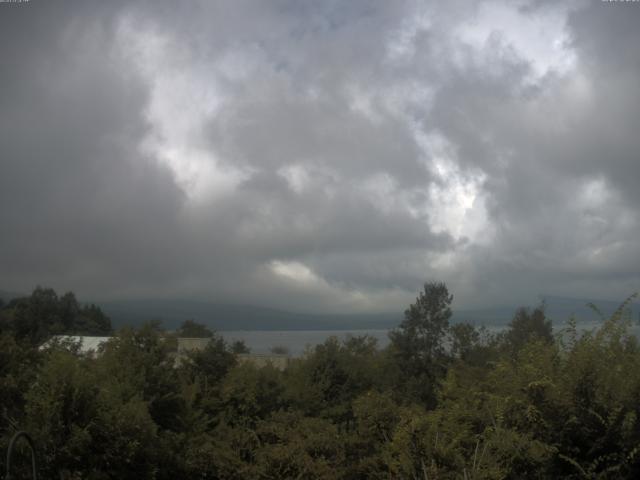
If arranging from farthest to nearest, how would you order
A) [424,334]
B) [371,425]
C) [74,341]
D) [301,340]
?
1. [301,340]
2. [424,334]
3. [74,341]
4. [371,425]

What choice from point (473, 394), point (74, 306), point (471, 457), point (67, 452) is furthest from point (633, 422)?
point (74, 306)

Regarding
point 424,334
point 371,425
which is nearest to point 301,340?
point 424,334

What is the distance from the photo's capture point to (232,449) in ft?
47.4

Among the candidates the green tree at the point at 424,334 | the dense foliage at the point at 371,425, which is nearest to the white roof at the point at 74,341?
the dense foliage at the point at 371,425

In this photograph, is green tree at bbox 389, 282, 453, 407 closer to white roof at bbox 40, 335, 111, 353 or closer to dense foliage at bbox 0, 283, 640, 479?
dense foliage at bbox 0, 283, 640, 479

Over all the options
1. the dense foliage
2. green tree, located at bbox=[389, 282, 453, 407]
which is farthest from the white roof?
green tree, located at bbox=[389, 282, 453, 407]

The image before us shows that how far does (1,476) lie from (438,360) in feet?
67.1

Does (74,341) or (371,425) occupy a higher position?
(74,341)

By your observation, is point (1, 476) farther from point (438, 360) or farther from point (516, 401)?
point (438, 360)

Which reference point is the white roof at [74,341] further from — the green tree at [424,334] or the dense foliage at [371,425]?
the green tree at [424,334]

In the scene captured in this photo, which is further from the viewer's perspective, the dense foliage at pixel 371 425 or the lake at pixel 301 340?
the lake at pixel 301 340

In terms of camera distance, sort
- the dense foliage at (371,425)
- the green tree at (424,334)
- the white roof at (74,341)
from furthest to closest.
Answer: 1. the green tree at (424,334)
2. the white roof at (74,341)
3. the dense foliage at (371,425)

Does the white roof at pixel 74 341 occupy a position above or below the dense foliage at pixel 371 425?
above

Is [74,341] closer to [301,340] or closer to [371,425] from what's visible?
[371,425]
